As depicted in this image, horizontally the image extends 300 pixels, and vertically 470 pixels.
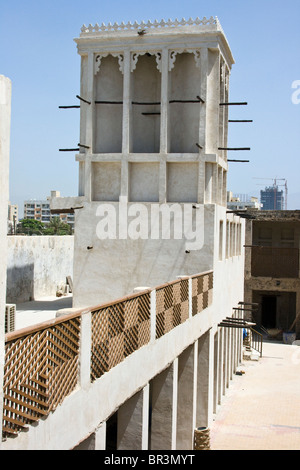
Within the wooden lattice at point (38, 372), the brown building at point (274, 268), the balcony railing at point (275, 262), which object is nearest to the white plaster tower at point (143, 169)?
the wooden lattice at point (38, 372)

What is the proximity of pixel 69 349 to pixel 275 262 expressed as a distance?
31351 mm

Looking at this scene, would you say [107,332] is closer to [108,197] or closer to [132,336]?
[132,336]

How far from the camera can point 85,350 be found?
7848 mm

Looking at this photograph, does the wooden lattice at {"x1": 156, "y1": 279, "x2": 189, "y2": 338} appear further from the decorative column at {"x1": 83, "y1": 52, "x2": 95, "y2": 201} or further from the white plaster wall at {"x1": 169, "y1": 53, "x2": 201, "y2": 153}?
the white plaster wall at {"x1": 169, "y1": 53, "x2": 201, "y2": 153}

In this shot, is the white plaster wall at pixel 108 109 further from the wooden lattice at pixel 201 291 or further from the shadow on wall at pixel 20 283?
the shadow on wall at pixel 20 283

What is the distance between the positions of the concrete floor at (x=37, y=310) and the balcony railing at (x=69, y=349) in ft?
15.6

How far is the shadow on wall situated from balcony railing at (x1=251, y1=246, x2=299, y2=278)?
731 inches

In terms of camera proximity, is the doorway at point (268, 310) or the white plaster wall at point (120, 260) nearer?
the white plaster wall at point (120, 260)

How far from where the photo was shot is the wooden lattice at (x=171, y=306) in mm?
11570

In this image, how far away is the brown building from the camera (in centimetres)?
3675

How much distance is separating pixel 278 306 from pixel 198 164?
23862 mm

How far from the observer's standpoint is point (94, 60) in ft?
59.6

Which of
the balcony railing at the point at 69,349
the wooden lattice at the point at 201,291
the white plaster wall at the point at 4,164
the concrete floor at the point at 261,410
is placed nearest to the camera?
the white plaster wall at the point at 4,164

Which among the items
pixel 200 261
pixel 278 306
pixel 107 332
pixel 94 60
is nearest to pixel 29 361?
pixel 107 332
